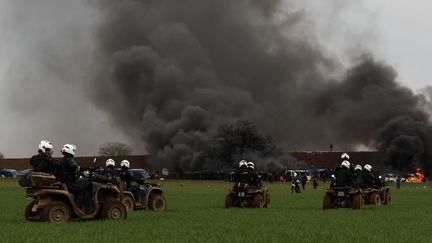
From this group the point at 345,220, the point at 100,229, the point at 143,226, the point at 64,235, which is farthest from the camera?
the point at 345,220

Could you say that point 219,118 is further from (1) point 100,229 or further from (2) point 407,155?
(1) point 100,229

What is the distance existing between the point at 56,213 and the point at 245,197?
41.1 ft

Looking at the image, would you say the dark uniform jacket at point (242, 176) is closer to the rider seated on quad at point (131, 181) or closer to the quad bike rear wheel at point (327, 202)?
the quad bike rear wheel at point (327, 202)

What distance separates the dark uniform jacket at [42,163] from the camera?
786 inches

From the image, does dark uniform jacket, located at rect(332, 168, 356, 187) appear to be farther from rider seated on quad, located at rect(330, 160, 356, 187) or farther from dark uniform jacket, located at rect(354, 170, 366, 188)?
dark uniform jacket, located at rect(354, 170, 366, 188)

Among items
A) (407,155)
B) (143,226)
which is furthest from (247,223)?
(407,155)

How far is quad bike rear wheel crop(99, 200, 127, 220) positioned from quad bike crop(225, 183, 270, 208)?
1006 centimetres

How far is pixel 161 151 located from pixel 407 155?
156ft

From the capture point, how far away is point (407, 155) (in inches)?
4884

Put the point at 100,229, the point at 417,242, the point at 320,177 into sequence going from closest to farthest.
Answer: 1. the point at 417,242
2. the point at 100,229
3. the point at 320,177

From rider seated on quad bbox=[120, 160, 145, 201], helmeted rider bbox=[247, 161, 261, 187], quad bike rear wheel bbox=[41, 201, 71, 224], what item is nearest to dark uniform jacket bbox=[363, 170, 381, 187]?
helmeted rider bbox=[247, 161, 261, 187]

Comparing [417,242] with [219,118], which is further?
[219,118]

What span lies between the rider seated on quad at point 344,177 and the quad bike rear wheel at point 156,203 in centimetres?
775

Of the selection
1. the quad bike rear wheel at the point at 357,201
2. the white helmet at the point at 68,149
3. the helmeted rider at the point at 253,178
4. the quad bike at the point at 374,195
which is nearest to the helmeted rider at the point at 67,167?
the white helmet at the point at 68,149
